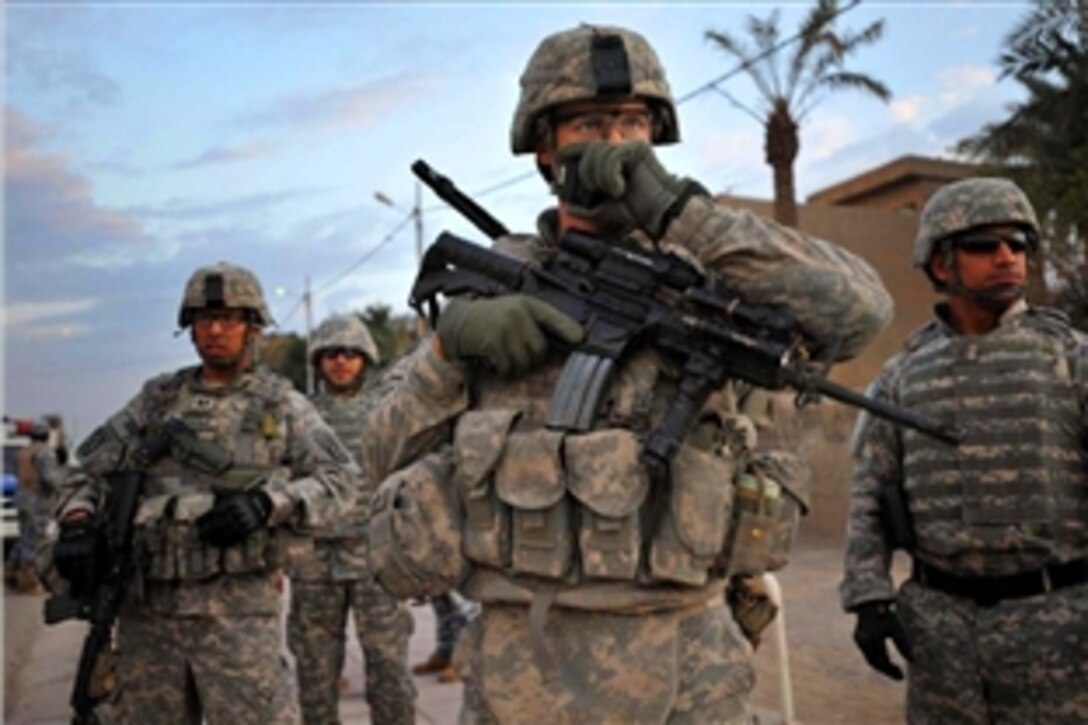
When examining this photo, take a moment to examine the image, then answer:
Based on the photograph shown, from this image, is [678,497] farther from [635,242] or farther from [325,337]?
[325,337]

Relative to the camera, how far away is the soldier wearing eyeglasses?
3.02 m

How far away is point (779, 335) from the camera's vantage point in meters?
2.26

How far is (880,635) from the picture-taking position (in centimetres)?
312

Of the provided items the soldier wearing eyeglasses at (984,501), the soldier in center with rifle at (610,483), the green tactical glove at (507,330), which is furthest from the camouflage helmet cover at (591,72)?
the soldier wearing eyeglasses at (984,501)

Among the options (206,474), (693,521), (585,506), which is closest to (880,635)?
(693,521)

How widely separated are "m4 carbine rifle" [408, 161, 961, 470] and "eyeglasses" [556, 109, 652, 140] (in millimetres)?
246

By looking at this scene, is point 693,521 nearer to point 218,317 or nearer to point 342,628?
point 218,317

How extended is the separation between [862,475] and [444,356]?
5.07 feet

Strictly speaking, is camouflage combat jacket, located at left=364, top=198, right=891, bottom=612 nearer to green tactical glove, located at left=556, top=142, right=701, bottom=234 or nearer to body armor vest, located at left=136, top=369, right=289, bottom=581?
green tactical glove, located at left=556, top=142, right=701, bottom=234

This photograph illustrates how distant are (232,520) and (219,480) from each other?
289 mm

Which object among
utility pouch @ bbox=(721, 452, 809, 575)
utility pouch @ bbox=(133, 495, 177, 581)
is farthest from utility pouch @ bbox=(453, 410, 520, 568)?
utility pouch @ bbox=(133, 495, 177, 581)

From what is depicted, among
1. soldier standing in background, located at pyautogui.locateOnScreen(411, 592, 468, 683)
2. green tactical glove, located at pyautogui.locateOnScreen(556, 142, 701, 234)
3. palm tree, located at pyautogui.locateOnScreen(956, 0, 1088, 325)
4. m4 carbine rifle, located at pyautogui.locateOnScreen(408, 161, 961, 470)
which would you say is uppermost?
palm tree, located at pyautogui.locateOnScreen(956, 0, 1088, 325)

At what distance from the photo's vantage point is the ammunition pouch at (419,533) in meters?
2.43

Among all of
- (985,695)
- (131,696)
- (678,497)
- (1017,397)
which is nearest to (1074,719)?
(985,695)
